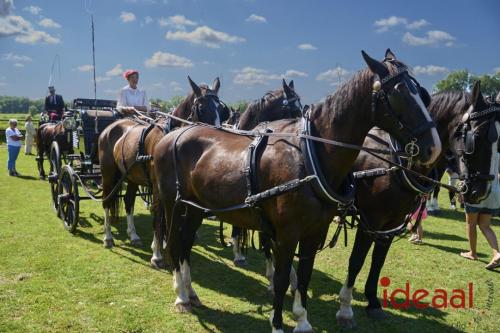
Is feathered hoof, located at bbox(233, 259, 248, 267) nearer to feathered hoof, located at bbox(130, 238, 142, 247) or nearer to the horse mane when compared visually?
feathered hoof, located at bbox(130, 238, 142, 247)

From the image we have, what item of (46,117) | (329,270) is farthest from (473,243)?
(46,117)

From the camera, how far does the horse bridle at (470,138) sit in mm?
3883

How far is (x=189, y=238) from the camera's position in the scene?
457 centimetres

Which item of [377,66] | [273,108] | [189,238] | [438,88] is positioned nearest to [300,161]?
[377,66]

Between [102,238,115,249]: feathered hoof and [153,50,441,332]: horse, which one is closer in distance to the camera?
[153,50,441,332]: horse

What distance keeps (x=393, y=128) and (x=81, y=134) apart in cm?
697

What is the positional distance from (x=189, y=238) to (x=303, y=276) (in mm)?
1467

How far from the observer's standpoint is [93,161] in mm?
8016

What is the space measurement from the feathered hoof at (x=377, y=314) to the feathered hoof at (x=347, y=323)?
341 millimetres

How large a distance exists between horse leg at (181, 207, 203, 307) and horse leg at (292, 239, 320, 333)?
4.25 ft

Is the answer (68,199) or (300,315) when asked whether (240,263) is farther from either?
(68,199)

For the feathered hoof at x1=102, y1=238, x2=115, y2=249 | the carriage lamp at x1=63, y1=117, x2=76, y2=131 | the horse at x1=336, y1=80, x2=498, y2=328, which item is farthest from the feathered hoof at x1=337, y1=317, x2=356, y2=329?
the carriage lamp at x1=63, y1=117, x2=76, y2=131

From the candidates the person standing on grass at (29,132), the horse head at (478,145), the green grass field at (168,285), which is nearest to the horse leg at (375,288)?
the green grass field at (168,285)

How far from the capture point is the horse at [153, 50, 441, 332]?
112 inches
